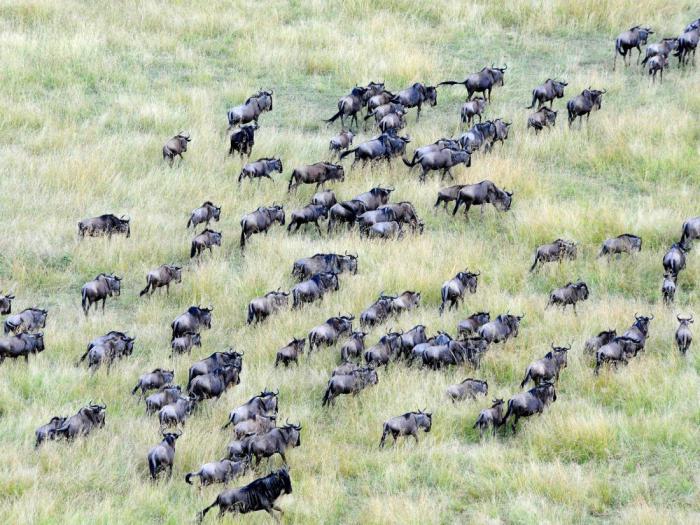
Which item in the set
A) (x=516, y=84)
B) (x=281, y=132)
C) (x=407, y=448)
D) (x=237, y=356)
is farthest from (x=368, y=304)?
(x=516, y=84)

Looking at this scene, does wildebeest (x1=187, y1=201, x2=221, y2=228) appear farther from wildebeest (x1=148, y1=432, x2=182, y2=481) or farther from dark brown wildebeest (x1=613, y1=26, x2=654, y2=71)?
dark brown wildebeest (x1=613, y1=26, x2=654, y2=71)

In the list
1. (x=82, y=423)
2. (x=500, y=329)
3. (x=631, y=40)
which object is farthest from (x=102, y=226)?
(x=631, y=40)

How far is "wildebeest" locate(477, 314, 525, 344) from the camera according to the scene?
12031mm

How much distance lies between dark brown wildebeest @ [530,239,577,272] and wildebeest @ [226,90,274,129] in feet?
20.0

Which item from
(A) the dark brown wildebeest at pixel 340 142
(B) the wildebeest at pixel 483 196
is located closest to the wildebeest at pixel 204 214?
(A) the dark brown wildebeest at pixel 340 142

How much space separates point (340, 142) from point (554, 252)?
4.58 meters

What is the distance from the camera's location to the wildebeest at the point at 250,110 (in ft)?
60.8

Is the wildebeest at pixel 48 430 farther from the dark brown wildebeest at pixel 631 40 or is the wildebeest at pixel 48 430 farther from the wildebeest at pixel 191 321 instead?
the dark brown wildebeest at pixel 631 40

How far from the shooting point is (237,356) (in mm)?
11664

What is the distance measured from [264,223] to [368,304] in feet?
7.42

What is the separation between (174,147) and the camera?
56.9 ft

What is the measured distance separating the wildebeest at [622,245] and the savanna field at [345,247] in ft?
0.61

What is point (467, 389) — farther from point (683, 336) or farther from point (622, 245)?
point (622, 245)

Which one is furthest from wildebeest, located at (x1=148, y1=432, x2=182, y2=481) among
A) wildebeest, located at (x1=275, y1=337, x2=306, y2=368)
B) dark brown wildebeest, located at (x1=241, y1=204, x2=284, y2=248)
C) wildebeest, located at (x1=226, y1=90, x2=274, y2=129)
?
wildebeest, located at (x1=226, y1=90, x2=274, y2=129)
